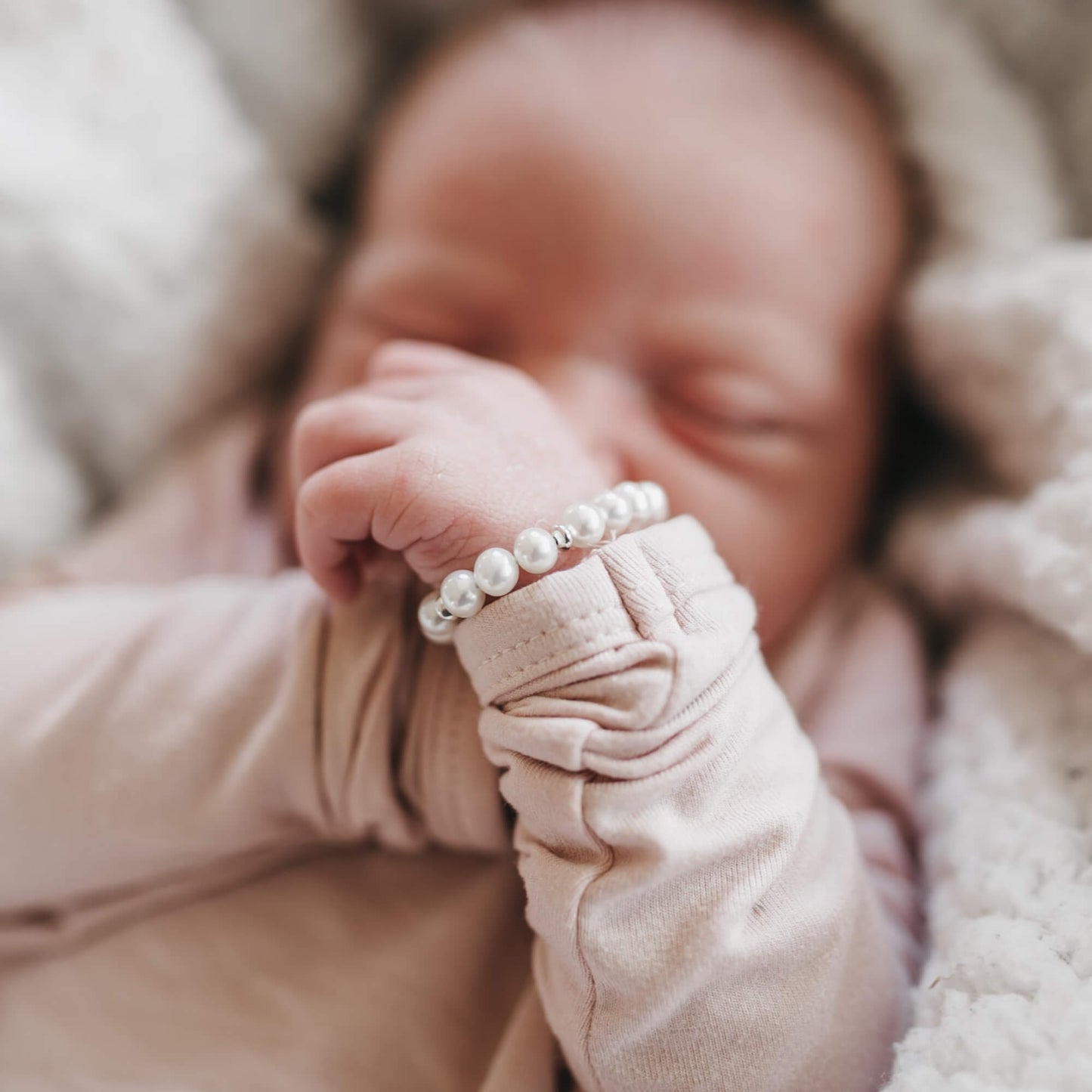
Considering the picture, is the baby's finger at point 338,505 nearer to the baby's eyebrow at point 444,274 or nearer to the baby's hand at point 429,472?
→ the baby's hand at point 429,472

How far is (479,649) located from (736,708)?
17 centimetres

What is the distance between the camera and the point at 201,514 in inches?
43.7

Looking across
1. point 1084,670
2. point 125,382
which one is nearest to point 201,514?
point 125,382

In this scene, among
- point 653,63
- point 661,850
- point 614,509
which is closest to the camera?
point 661,850

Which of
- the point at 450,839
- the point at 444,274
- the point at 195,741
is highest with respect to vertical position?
the point at 444,274

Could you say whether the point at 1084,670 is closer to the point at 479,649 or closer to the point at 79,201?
the point at 479,649

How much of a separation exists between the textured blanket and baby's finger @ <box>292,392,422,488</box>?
51 centimetres

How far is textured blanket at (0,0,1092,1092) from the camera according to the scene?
788mm

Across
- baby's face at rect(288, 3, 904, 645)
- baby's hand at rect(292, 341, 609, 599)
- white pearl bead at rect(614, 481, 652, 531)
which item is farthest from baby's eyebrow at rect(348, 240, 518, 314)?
white pearl bead at rect(614, 481, 652, 531)

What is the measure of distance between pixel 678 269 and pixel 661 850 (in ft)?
1.94

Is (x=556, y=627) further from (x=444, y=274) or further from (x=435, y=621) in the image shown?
(x=444, y=274)

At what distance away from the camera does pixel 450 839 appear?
2.58 feet

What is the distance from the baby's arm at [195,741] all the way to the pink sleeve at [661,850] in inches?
4.9

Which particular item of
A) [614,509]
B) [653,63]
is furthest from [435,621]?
[653,63]
